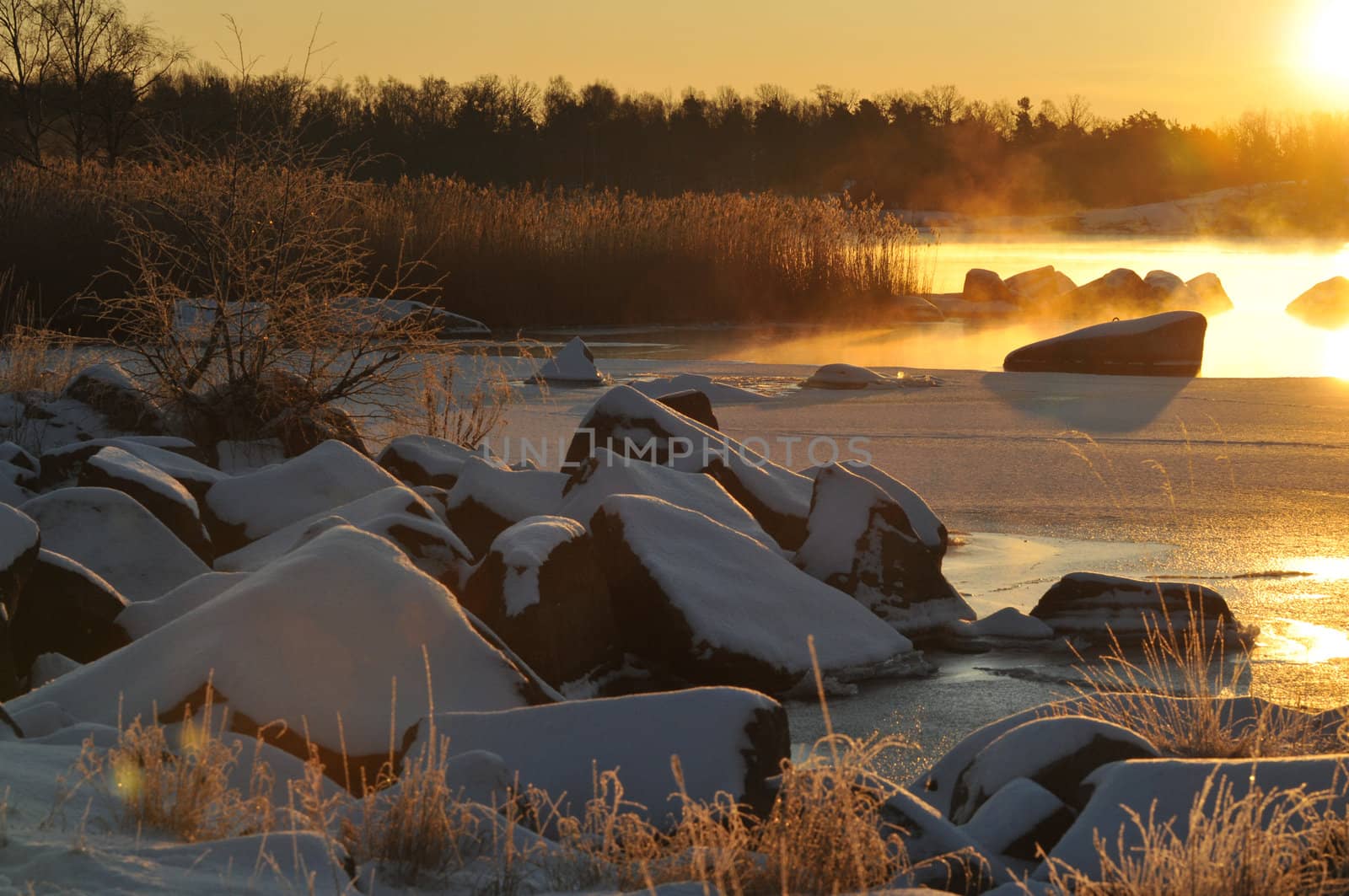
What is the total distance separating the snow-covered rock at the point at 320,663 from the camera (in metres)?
3.20

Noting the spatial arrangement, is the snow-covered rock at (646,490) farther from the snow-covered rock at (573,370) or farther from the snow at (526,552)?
the snow-covered rock at (573,370)

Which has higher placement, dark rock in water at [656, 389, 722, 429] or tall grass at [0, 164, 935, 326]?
tall grass at [0, 164, 935, 326]

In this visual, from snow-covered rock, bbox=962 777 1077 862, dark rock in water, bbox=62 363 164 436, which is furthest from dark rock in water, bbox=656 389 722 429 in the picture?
snow-covered rock, bbox=962 777 1077 862

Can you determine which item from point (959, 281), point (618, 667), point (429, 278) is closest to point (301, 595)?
point (618, 667)

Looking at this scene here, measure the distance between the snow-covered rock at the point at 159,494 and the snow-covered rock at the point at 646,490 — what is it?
1271 mm

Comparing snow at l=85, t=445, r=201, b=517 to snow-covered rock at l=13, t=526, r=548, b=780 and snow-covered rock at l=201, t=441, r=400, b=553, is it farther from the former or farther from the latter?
snow-covered rock at l=13, t=526, r=548, b=780

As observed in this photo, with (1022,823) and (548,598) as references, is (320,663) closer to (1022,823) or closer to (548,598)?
(548,598)

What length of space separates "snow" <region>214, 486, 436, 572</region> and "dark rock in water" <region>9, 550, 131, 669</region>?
2.54ft

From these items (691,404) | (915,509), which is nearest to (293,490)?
(915,509)

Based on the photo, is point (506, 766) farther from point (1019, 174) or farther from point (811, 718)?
point (1019, 174)

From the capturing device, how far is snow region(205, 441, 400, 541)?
17.5 ft

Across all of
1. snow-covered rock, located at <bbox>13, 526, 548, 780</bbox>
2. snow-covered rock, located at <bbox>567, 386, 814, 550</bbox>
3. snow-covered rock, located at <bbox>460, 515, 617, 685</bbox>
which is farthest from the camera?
snow-covered rock, located at <bbox>567, 386, 814, 550</bbox>

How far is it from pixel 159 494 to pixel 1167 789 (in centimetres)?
358

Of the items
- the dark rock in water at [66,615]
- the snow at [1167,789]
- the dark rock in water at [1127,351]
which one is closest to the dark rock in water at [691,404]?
the dark rock in water at [66,615]
